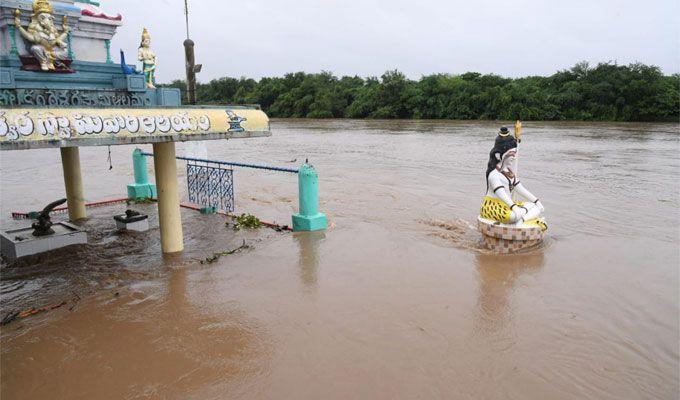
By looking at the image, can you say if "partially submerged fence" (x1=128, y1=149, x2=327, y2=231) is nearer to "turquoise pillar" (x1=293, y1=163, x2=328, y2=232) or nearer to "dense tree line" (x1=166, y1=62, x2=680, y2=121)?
"turquoise pillar" (x1=293, y1=163, x2=328, y2=232)

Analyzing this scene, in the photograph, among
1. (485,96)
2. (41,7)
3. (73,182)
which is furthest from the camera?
(485,96)

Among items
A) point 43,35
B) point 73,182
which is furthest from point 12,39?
point 73,182

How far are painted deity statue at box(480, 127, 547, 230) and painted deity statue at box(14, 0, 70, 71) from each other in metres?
6.74

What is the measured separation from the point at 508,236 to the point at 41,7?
7.76 metres

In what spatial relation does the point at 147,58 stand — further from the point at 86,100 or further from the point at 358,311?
the point at 358,311

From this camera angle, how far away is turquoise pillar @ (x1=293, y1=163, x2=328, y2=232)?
9844 millimetres

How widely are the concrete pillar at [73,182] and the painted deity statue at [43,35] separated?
4019 millimetres

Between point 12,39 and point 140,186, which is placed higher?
point 12,39

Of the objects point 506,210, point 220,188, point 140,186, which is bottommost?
point 140,186

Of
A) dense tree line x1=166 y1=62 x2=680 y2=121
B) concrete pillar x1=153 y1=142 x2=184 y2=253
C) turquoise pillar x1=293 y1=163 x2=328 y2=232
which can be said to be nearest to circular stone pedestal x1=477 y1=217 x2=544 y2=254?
turquoise pillar x1=293 y1=163 x2=328 y2=232

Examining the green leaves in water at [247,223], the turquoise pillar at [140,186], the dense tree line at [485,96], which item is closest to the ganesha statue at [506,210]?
the green leaves in water at [247,223]

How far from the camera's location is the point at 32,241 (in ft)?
27.8

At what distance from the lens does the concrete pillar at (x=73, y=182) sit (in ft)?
35.1

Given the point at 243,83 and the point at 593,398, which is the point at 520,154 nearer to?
the point at 593,398
